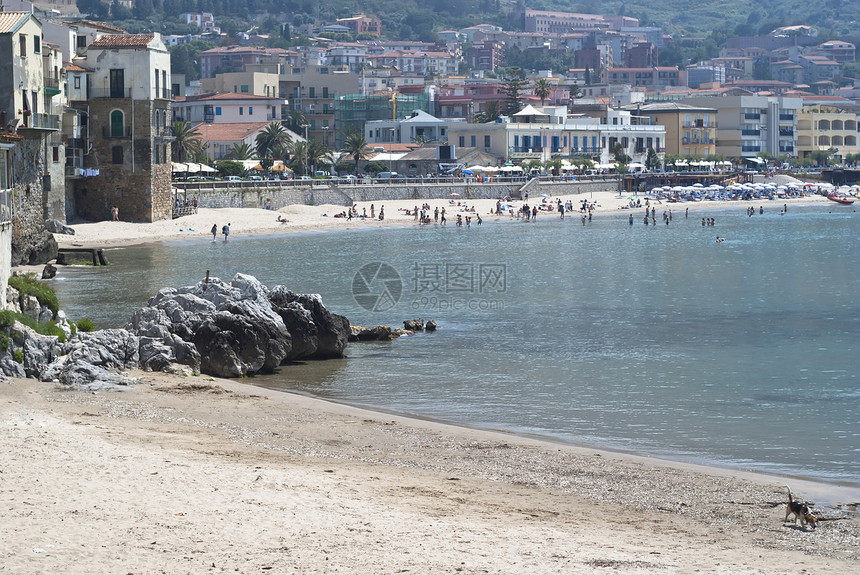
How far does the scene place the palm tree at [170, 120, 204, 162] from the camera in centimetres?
8169

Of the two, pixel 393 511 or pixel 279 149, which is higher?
pixel 279 149

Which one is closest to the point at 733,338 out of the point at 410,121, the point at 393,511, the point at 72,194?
the point at 393,511

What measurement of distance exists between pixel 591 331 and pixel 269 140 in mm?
66082

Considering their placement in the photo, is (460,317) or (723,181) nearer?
(460,317)

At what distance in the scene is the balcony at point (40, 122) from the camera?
4769 cm

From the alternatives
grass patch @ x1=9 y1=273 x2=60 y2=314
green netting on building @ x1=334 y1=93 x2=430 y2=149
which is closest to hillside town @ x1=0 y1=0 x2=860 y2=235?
green netting on building @ x1=334 y1=93 x2=430 y2=149

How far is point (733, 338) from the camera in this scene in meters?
34.5

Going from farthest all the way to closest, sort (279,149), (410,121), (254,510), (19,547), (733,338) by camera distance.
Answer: (410,121) < (279,149) < (733,338) < (254,510) < (19,547)

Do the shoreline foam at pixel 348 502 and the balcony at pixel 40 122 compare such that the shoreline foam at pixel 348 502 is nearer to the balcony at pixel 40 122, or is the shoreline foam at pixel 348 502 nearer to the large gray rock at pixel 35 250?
the large gray rock at pixel 35 250

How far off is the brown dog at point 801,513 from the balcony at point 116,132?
51.2 meters

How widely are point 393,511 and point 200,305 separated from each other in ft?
43.9

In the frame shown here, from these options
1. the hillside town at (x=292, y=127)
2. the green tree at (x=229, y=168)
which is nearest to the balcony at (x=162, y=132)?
the hillside town at (x=292, y=127)

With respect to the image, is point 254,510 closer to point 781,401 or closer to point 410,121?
point 781,401

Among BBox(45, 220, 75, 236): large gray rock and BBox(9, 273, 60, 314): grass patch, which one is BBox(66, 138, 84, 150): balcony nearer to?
BBox(45, 220, 75, 236): large gray rock
